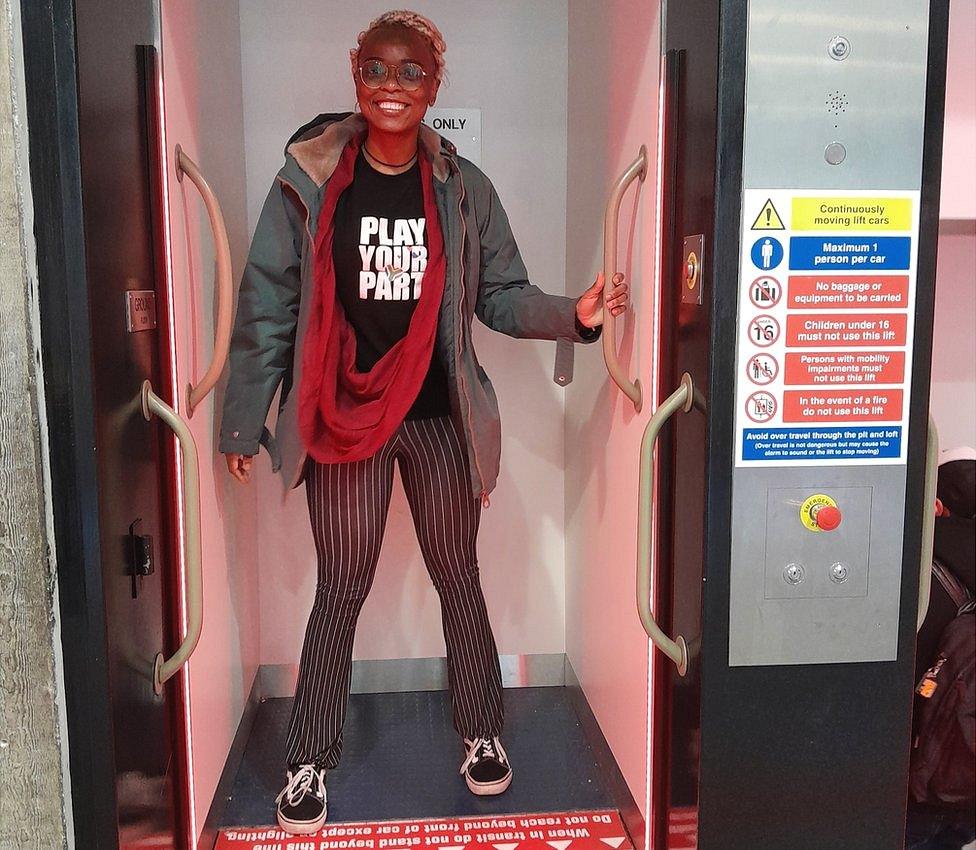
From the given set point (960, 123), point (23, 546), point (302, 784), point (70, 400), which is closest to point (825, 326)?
point (960, 123)

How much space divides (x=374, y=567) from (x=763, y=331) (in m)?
1.18

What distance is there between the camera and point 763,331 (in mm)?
1444

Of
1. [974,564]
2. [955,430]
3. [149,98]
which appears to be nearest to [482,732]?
[974,564]

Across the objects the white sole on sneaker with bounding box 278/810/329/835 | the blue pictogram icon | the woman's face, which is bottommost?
the white sole on sneaker with bounding box 278/810/329/835

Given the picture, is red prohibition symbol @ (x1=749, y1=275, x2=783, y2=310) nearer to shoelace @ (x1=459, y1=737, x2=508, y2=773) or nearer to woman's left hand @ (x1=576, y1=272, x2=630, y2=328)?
woman's left hand @ (x1=576, y1=272, x2=630, y2=328)

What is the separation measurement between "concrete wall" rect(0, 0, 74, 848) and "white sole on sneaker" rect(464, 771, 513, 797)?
1.06 metres

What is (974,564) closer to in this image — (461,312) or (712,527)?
(712,527)

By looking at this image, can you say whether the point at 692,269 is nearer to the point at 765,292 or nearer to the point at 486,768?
the point at 765,292

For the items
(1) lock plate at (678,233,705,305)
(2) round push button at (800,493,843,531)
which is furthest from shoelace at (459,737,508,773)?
(1) lock plate at (678,233,705,305)

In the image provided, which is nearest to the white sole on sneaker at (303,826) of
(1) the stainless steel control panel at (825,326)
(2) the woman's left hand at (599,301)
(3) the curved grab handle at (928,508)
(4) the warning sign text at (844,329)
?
(1) the stainless steel control panel at (825,326)

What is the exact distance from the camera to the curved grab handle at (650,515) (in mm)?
1542

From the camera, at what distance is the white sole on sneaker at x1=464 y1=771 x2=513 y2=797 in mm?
2273

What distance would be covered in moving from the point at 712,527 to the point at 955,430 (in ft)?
4.26

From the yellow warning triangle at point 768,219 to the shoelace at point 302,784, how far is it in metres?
1.55
